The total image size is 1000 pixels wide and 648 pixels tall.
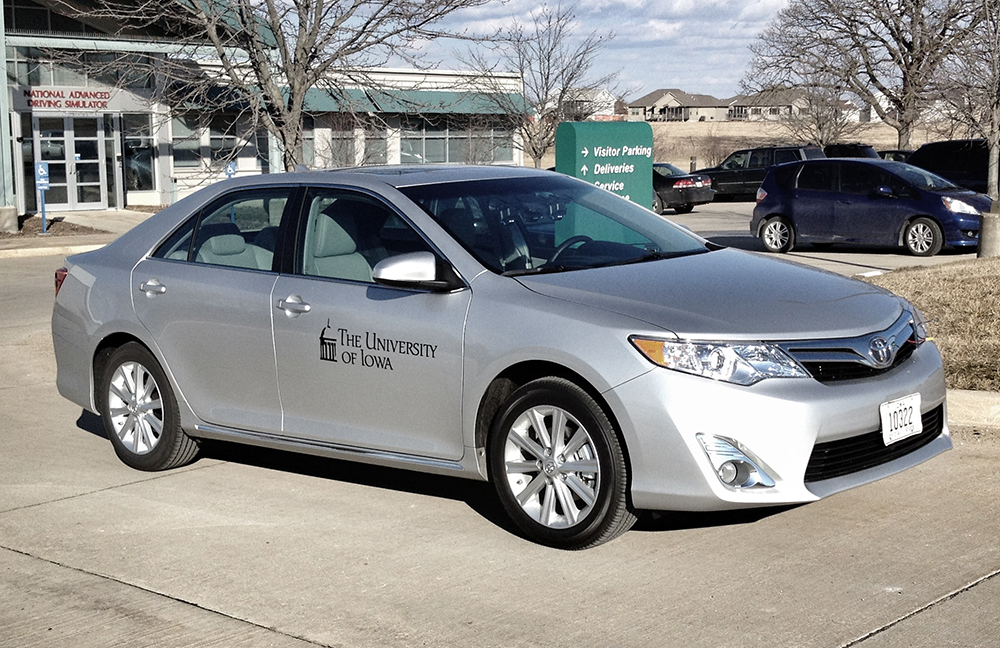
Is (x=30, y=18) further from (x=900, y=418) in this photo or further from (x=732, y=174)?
(x=900, y=418)

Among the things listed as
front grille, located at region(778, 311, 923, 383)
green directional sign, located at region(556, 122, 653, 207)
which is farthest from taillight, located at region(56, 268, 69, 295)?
green directional sign, located at region(556, 122, 653, 207)

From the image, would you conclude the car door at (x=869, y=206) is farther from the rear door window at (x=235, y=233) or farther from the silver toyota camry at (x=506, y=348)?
the rear door window at (x=235, y=233)

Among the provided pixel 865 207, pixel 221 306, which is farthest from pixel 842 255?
pixel 221 306

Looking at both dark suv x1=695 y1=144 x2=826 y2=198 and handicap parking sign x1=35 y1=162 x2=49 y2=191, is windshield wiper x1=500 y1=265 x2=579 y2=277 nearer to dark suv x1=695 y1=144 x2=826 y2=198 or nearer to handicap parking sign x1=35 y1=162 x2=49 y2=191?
handicap parking sign x1=35 y1=162 x2=49 y2=191

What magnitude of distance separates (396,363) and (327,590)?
118 centimetres

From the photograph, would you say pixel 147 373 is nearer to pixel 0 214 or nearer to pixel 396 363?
pixel 396 363

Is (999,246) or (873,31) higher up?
(873,31)

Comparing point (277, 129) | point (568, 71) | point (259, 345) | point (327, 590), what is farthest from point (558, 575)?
point (568, 71)

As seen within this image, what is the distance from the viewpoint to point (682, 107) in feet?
460

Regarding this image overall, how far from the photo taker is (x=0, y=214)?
2652cm

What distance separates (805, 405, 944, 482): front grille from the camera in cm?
489

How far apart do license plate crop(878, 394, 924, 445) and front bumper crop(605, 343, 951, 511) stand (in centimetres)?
15

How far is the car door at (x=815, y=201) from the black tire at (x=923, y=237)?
3.87 feet

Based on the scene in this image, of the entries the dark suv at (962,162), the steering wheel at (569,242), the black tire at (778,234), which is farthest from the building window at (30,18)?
the steering wheel at (569,242)
